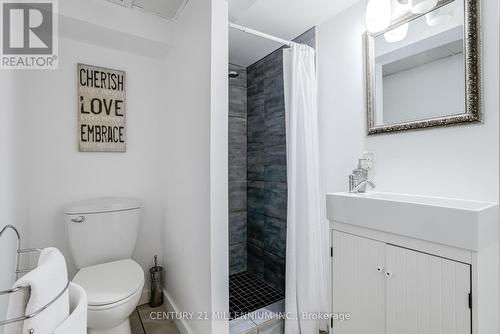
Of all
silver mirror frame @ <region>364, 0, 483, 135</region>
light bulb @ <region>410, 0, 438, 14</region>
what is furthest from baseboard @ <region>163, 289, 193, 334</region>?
light bulb @ <region>410, 0, 438, 14</region>

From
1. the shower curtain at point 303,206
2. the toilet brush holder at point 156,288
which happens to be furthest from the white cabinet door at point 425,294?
the toilet brush holder at point 156,288

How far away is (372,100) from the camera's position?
4.88 ft

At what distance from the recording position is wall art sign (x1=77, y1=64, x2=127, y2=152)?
184 centimetres

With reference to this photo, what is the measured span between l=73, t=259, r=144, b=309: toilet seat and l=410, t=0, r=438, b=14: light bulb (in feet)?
7.18

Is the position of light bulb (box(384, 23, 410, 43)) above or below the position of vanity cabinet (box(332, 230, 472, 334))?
above

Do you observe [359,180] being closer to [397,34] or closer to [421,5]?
[397,34]

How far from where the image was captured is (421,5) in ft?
4.14

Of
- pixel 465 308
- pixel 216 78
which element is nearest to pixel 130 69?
pixel 216 78

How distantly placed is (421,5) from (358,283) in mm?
1481

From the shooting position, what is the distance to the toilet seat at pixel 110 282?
1309 millimetres

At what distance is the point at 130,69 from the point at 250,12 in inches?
43.1

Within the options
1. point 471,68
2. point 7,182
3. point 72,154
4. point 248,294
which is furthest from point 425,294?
point 72,154

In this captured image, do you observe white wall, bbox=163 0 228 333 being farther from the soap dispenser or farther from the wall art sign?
the soap dispenser

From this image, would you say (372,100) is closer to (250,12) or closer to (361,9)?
(361,9)
